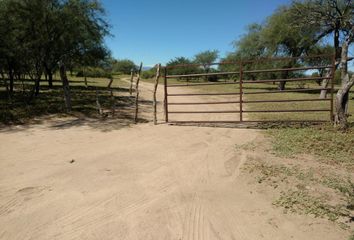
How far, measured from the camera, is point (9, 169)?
5293mm

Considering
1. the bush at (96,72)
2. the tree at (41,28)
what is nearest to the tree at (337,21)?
the tree at (41,28)

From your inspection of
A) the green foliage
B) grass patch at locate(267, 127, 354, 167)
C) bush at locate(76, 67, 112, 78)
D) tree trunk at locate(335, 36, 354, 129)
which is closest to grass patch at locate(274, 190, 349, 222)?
grass patch at locate(267, 127, 354, 167)

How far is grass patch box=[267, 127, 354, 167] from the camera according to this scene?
5683 millimetres

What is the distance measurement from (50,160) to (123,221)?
3.06 m

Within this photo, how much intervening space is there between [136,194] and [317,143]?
4484mm

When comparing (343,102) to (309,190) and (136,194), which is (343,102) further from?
(136,194)

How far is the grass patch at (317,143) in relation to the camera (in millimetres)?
5683

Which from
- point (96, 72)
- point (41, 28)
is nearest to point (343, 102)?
point (41, 28)

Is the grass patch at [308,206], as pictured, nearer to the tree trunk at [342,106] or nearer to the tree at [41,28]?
the tree trunk at [342,106]

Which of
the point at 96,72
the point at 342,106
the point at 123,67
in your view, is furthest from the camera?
the point at 123,67

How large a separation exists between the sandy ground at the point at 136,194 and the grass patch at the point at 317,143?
87 cm

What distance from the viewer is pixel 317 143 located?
21.2ft

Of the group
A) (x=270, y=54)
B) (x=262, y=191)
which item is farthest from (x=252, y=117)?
(x=270, y=54)

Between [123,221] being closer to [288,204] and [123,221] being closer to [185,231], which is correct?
[185,231]
